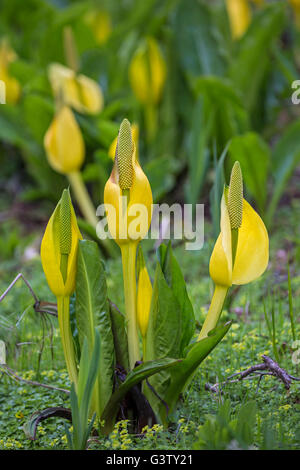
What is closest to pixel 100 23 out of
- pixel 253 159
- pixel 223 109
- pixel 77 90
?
pixel 77 90

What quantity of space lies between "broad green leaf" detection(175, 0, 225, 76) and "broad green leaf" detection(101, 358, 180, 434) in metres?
1.92

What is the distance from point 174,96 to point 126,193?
1880 mm

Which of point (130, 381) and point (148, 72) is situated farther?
point (148, 72)

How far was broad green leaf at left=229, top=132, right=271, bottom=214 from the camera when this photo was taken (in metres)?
2.02

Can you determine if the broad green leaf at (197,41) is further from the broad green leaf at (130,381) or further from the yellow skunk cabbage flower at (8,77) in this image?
the broad green leaf at (130,381)

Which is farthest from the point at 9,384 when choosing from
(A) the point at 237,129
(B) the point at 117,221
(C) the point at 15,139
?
(C) the point at 15,139

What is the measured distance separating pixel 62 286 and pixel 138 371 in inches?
7.3

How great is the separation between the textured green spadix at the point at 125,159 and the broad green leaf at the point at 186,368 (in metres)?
0.27

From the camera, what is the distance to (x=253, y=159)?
2.10 meters

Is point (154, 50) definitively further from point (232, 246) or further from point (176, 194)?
point (232, 246)

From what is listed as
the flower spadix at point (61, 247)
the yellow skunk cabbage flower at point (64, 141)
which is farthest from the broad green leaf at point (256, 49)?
the flower spadix at point (61, 247)

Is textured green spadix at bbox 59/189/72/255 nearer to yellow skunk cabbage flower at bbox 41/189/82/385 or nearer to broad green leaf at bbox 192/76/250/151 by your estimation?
yellow skunk cabbage flower at bbox 41/189/82/385

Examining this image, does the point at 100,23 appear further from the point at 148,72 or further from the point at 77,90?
the point at 77,90

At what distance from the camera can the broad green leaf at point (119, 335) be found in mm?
1060
